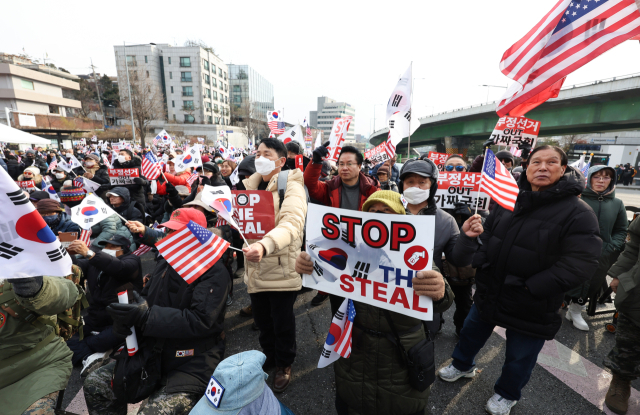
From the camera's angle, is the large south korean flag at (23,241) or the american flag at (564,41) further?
the american flag at (564,41)

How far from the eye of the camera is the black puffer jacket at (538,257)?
2191mm

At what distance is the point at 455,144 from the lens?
35.3 m

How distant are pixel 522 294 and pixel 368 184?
181 centimetres

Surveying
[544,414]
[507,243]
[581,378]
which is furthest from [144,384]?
[581,378]

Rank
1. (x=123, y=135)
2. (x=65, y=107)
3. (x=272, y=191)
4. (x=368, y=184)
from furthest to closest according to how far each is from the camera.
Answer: (x=65, y=107) < (x=123, y=135) < (x=368, y=184) < (x=272, y=191)

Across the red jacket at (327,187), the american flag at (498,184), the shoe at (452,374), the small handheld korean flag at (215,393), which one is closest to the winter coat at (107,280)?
the red jacket at (327,187)

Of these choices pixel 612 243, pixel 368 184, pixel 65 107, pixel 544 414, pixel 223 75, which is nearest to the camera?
pixel 544 414

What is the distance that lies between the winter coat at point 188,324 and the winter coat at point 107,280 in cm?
96

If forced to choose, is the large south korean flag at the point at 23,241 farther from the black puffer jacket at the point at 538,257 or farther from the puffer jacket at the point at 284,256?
the black puffer jacket at the point at 538,257

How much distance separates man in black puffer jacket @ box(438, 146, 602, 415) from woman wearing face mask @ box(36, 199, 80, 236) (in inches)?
208

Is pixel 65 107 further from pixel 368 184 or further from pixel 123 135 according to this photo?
pixel 368 184

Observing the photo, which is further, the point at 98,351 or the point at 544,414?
the point at 98,351

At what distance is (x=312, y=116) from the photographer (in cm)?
13238

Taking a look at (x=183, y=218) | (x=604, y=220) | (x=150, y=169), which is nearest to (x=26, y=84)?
(x=150, y=169)
